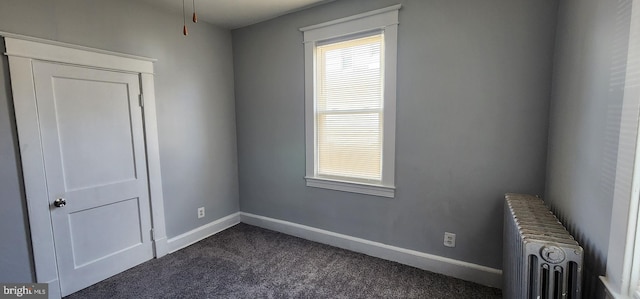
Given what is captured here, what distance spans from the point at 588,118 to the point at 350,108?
5.66ft

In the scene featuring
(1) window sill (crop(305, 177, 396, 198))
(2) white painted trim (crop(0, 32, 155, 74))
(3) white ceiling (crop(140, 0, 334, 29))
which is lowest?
(1) window sill (crop(305, 177, 396, 198))

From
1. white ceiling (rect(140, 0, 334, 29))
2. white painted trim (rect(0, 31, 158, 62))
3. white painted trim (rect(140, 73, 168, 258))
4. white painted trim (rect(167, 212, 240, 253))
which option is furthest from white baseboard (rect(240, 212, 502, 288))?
white ceiling (rect(140, 0, 334, 29))

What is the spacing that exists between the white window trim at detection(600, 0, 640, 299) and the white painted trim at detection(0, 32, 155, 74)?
10.5ft

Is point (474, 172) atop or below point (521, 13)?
below

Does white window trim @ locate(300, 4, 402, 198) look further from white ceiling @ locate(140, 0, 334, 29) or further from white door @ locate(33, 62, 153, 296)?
white door @ locate(33, 62, 153, 296)

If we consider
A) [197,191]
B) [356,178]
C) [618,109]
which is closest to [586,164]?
[618,109]

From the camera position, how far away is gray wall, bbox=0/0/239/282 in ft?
6.11

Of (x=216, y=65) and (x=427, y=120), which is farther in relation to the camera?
(x=216, y=65)

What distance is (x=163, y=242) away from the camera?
275 cm

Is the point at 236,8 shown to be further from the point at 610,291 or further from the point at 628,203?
the point at 610,291

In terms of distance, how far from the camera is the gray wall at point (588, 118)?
3.45 ft

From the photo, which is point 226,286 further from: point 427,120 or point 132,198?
point 427,120

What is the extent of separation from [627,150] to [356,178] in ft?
6.37

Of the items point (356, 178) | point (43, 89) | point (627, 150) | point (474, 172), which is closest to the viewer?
point (627, 150)
